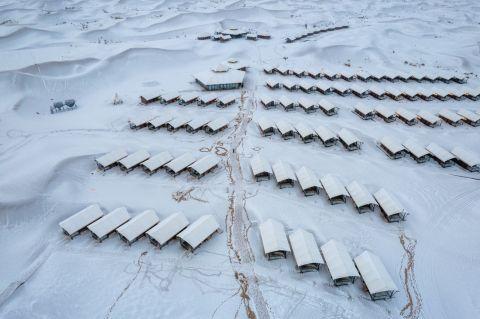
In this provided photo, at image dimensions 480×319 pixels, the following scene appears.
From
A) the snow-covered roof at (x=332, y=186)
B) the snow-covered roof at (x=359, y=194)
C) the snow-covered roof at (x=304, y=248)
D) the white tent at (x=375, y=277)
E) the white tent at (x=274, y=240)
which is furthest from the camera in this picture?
the snow-covered roof at (x=332, y=186)

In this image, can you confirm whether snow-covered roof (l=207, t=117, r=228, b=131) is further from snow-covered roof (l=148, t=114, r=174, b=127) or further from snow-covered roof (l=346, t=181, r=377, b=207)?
snow-covered roof (l=346, t=181, r=377, b=207)

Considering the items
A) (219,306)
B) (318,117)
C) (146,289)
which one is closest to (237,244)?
(219,306)

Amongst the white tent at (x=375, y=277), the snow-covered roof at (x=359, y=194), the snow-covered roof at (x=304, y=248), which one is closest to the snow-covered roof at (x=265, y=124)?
the snow-covered roof at (x=359, y=194)

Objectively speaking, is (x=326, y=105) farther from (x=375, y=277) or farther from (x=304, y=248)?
(x=375, y=277)

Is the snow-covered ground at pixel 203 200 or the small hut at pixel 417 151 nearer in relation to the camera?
the snow-covered ground at pixel 203 200

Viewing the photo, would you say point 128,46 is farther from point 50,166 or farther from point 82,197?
point 82,197

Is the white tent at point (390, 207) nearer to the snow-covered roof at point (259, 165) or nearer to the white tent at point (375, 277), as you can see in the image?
the white tent at point (375, 277)
